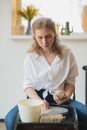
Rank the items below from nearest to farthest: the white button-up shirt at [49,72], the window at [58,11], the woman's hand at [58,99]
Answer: the woman's hand at [58,99], the white button-up shirt at [49,72], the window at [58,11]

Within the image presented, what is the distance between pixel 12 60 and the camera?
2857mm

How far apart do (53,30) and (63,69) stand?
27 centimetres

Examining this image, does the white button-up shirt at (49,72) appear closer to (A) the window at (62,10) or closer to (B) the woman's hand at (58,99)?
(B) the woman's hand at (58,99)

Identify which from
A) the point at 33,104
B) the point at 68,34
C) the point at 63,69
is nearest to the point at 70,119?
the point at 33,104

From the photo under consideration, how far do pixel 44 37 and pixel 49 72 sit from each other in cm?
24

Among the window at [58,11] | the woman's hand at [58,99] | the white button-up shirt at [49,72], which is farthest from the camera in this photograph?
the window at [58,11]

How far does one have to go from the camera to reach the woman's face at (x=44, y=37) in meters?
1.68

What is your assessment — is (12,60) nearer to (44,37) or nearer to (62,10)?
(62,10)

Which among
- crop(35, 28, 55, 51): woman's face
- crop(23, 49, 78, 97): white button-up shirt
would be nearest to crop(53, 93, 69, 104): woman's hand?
crop(23, 49, 78, 97): white button-up shirt

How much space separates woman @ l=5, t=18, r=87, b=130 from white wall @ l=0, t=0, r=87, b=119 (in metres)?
0.95

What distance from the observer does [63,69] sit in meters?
1.81

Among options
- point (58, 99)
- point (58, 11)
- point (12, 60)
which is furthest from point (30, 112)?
point (58, 11)

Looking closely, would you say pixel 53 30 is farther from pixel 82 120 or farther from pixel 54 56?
pixel 82 120

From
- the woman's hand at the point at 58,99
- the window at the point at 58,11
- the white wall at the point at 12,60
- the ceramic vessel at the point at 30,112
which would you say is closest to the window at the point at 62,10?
the window at the point at 58,11
